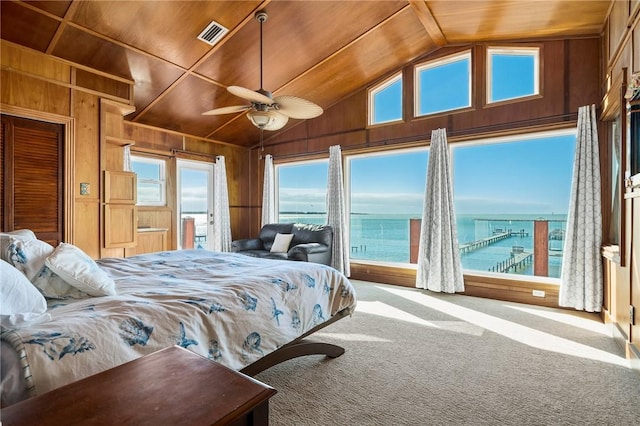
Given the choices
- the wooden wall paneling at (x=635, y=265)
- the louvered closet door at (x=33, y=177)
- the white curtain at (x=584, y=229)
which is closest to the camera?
the wooden wall paneling at (x=635, y=265)

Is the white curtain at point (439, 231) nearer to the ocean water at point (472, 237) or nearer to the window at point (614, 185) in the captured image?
the ocean water at point (472, 237)

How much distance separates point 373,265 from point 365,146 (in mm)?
1964

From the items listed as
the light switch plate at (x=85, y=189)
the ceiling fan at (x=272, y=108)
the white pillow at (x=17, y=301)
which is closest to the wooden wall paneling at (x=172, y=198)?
the light switch plate at (x=85, y=189)

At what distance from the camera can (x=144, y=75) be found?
4.09 m

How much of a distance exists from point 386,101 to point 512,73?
1.78 metres

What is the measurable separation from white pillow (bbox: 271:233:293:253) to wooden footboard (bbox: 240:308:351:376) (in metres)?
2.72

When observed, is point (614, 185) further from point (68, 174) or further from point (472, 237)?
point (68, 174)

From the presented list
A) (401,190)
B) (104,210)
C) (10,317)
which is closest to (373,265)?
(401,190)

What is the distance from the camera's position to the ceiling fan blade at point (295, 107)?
9.71ft

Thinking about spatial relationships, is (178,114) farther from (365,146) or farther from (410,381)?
(410,381)

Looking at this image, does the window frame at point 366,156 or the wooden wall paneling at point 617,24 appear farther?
the window frame at point 366,156

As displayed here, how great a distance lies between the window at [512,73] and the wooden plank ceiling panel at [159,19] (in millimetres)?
3157

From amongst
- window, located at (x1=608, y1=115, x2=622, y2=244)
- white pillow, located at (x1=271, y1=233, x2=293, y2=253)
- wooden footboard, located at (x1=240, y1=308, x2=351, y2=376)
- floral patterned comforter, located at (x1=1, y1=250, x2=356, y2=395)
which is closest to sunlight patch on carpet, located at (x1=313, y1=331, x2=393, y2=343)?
wooden footboard, located at (x1=240, y1=308, x2=351, y2=376)

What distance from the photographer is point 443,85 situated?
15.5ft
